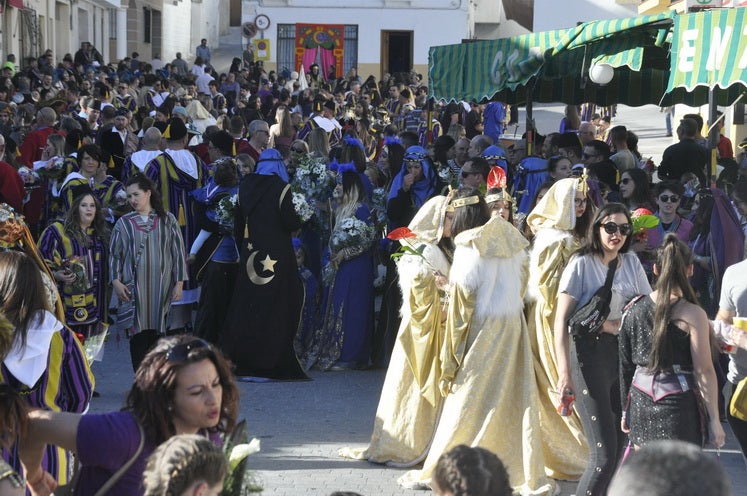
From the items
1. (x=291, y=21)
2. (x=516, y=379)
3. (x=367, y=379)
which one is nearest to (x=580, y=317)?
(x=516, y=379)

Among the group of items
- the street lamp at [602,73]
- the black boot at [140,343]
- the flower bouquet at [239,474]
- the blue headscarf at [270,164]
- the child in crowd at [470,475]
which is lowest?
the black boot at [140,343]

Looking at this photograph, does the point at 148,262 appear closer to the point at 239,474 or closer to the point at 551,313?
the point at 551,313

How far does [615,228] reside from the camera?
606 centimetres

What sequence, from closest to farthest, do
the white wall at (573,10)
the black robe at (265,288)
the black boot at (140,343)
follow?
1. the black boot at (140,343)
2. the black robe at (265,288)
3. the white wall at (573,10)

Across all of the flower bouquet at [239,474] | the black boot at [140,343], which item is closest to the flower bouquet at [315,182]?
the black boot at [140,343]

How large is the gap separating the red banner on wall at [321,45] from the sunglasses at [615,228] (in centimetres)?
3927

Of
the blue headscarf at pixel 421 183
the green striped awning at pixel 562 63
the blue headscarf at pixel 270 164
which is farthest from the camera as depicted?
the green striped awning at pixel 562 63

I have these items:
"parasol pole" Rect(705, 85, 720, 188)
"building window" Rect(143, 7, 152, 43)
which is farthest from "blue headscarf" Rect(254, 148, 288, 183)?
"building window" Rect(143, 7, 152, 43)

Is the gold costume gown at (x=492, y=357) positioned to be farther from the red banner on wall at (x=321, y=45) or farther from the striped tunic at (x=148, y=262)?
the red banner on wall at (x=321, y=45)

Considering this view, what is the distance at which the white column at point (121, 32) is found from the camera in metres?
45.5

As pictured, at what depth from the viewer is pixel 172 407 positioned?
379 cm

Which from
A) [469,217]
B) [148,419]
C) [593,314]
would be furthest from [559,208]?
[148,419]

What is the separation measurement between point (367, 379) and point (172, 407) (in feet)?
19.5

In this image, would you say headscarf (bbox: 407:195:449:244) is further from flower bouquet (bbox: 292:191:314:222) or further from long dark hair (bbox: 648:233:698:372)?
flower bouquet (bbox: 292:191:314:222)
